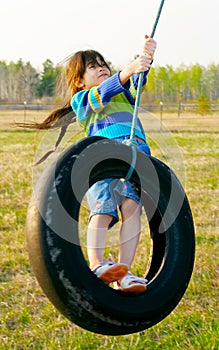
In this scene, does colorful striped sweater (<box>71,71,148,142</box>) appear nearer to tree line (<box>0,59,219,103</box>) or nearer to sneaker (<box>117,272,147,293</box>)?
sneaker (<box>117,272,147,293</box>)

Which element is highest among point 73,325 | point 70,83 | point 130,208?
point 70,83

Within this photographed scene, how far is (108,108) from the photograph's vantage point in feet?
10.9

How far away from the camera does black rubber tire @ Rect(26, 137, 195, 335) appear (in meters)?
2.44

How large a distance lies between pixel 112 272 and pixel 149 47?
3.78ft

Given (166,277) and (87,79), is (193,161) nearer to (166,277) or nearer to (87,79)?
(87,79)

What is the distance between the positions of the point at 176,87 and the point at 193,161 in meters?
67.0

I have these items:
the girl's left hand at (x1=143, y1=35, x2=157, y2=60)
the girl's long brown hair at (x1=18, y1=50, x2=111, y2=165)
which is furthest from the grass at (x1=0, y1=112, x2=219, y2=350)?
the girl's left hand at (x1=143, y1=35, x2=157, y2=60)

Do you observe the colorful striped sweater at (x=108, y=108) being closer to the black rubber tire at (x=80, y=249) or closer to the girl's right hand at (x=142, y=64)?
the girl's right hand at (x=142, y=64)

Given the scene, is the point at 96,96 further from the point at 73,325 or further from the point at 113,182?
the point at 73,325

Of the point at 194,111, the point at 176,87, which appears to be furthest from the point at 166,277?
the point at 176,87

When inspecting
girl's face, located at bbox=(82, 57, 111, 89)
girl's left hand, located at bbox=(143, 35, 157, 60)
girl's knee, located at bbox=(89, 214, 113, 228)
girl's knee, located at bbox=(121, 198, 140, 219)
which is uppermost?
girl's left hand, located at bbox=(143, 35, 157, 60)

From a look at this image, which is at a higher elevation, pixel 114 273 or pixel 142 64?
pixel 142 64

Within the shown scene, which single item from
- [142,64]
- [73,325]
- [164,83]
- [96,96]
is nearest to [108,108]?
[96,96]

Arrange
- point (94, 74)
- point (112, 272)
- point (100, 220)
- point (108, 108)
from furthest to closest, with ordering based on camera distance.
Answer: point (94, 74)
point (108, 108)
point (100, 220)
point (112, 272)
